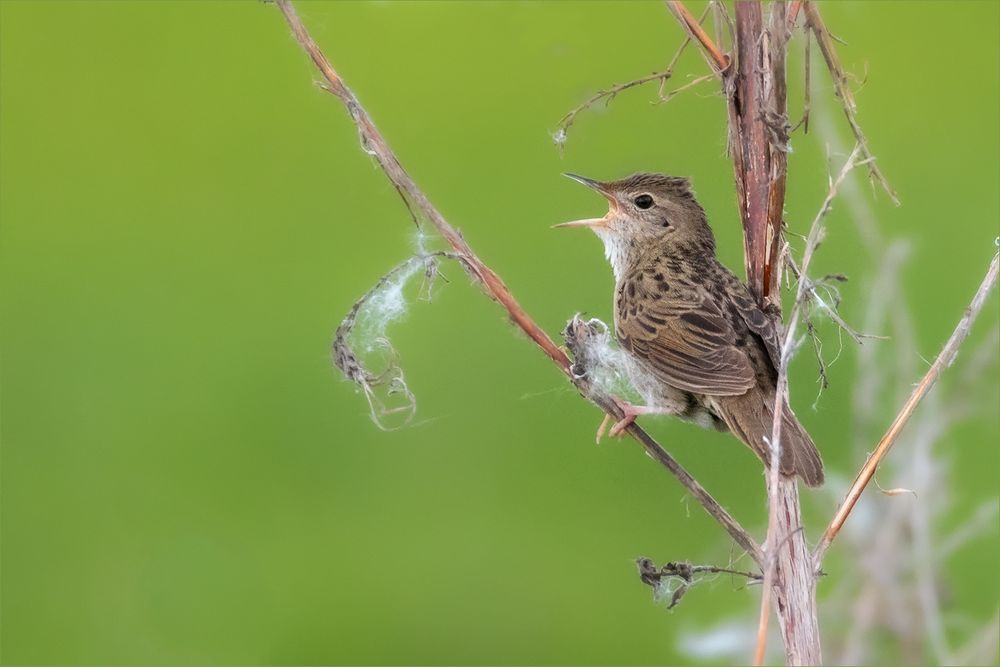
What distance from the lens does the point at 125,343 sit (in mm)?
7594

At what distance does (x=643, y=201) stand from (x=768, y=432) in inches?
46.5

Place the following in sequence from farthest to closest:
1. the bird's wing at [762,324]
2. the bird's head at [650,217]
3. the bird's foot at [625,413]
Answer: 1. the bird's head at [650,217]
2. the bird's wing at [762,324]
3. the bird's foot at [625,413]

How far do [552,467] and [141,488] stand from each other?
2.15 m

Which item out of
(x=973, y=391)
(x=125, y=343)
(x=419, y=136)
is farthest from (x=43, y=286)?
(x=973, y=391)

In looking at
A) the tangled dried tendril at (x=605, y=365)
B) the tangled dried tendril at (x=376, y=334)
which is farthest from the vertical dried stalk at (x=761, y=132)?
the tangled dried tendril at (x=376, y=334)

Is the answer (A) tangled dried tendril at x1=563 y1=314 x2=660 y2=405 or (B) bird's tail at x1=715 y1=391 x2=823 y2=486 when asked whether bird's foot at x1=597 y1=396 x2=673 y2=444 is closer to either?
(A) tangled dried tendril at x1=563 y1=314 x2=660 y2=405

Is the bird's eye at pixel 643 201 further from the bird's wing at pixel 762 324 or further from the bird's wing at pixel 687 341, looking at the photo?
the bird's wing at pixel 762 324

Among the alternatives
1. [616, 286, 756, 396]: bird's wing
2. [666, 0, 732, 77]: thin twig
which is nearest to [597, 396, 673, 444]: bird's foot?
[616, 286, 756, 396]: bird's wing

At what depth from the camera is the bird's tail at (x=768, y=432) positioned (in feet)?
10.9

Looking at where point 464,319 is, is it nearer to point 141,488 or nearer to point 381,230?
point 381,230

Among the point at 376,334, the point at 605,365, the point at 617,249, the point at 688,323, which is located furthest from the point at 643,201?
the point at 376,334

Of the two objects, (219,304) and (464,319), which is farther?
(219,304)

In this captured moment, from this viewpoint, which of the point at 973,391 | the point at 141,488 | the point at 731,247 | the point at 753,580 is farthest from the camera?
the point at 141,488

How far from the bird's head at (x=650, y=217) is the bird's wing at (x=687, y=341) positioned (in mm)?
291
